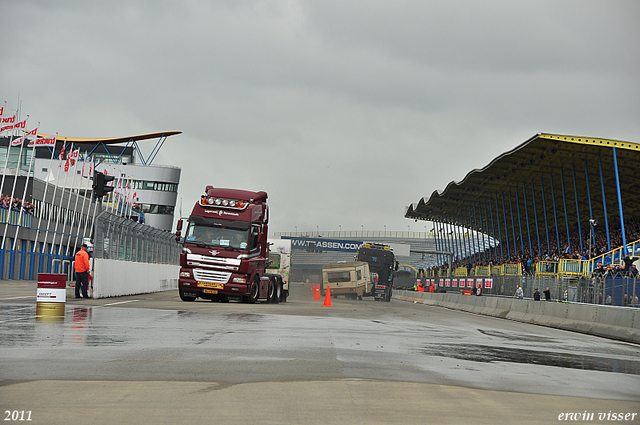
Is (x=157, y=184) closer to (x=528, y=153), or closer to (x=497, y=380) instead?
(x=528, y=153)

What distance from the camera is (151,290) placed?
3812 centimetres

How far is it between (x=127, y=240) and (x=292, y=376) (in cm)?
2313

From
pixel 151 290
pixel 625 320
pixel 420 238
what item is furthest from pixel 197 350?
pixel 420 238

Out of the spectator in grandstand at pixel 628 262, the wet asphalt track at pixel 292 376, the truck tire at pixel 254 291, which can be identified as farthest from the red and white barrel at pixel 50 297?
the spectator in grandstand at pixel 628 262

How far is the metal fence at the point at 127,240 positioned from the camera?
26.0 m

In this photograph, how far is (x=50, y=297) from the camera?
16.0 m

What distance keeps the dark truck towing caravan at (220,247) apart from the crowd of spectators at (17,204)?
29830mm

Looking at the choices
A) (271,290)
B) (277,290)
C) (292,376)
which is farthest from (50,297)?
(277,290)

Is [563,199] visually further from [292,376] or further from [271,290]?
[292,376]

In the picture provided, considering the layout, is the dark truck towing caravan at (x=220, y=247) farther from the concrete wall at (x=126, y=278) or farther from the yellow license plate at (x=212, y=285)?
the concrete wall at (x=126, y=278)

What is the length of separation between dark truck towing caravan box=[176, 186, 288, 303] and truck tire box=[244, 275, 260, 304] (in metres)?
0.45

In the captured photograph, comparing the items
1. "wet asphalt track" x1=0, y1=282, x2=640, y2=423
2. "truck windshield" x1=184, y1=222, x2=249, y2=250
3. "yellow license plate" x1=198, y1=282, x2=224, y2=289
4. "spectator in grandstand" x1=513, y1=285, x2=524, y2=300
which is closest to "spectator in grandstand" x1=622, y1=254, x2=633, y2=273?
"spectator in grandstand" x1=513, y1=285, x2=524, y2=300

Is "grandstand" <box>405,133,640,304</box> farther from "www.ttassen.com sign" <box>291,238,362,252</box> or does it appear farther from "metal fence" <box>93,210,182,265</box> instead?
"www.ttassen.com sign" <box>291,238,362,252</box>

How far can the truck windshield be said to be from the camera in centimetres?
2619
